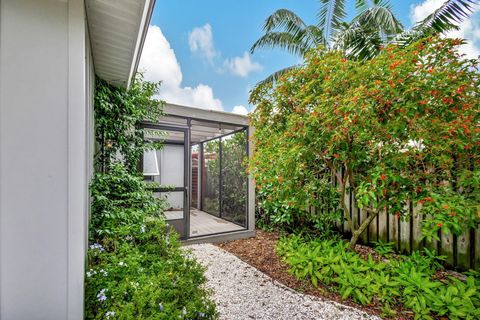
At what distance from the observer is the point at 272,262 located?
374cm

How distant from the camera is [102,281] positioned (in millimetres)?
1805

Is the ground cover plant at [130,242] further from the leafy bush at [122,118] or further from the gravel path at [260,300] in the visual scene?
the gravel path at [260,300]

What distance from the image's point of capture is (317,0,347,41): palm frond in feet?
23.6

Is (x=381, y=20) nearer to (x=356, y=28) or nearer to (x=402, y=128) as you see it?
(x=356, y=28)

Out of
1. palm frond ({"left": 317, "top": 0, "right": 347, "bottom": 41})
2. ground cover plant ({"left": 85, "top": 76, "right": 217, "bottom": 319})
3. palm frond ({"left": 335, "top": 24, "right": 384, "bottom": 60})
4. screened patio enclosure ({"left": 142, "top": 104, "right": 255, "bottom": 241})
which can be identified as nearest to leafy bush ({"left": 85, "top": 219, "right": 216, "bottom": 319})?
ground cover plant ({"left": 85, "top": 76, "right": 217, "bottom": 319})

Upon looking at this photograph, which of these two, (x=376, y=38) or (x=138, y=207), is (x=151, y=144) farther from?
(x=376, y=38)

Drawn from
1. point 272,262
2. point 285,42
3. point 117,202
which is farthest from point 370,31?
point 117,202

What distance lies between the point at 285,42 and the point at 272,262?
683 centimetres

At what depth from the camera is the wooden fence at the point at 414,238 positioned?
9.37 feet

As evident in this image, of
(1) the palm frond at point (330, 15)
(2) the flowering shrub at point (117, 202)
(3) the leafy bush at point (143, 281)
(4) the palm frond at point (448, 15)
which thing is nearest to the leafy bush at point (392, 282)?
(3) the leafy bush at point (143, 281)

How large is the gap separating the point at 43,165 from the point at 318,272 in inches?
124

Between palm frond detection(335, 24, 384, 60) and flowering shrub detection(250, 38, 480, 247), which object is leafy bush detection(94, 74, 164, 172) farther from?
palm frond detection(335, 24, 384, 60)

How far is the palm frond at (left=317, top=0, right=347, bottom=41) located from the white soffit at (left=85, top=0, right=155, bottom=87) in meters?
6.89

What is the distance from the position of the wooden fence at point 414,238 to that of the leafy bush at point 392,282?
0.23 metres
